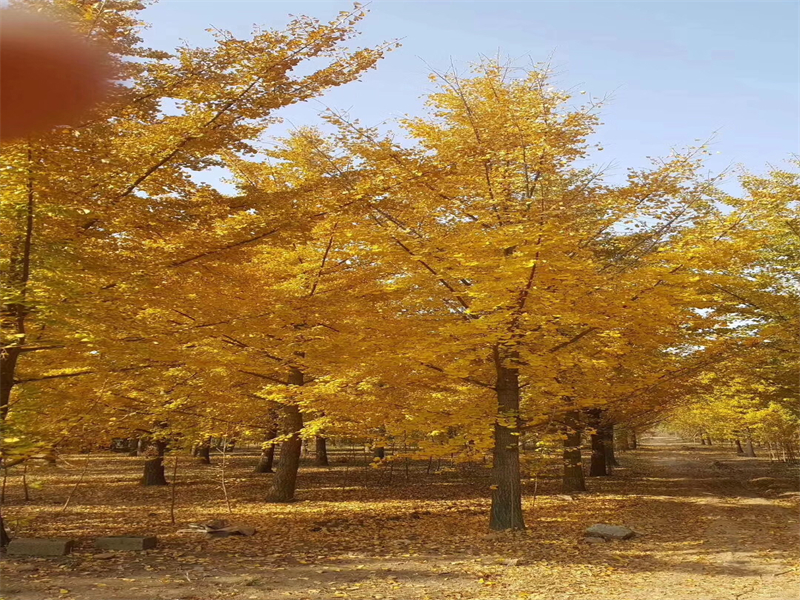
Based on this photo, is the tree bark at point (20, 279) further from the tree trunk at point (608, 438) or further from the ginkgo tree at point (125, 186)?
the tree trunk at point (608, 438)

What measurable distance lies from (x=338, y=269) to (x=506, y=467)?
5095 millimetres

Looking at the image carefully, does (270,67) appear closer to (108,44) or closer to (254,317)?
(108,44)

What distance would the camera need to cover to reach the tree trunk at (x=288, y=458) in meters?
13.4

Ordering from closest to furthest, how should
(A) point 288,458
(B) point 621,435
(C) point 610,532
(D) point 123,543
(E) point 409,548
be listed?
(D) point 123,543 → (E) point 409,548 → (C) point 610,532 → (A) point 288,458 → (B) point 621,435

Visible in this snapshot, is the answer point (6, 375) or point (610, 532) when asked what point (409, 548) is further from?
point (6, 375)

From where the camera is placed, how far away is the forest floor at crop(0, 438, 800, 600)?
20.2 feet

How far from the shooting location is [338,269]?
11.8 m

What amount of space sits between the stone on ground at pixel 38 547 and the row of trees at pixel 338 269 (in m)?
1.33

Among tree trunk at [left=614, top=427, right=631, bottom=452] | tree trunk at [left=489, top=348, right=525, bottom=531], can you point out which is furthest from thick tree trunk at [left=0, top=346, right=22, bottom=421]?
tree trunk at [left=614, top=427, right=631, bottom=452]

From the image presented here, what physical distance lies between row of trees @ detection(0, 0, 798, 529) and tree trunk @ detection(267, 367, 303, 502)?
1407 millimetres

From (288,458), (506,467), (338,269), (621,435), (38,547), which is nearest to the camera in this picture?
(38,547)

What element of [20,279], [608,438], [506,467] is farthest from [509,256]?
[608,438]

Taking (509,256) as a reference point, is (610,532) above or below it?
below

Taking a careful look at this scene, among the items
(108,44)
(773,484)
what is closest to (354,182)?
(108,44)
